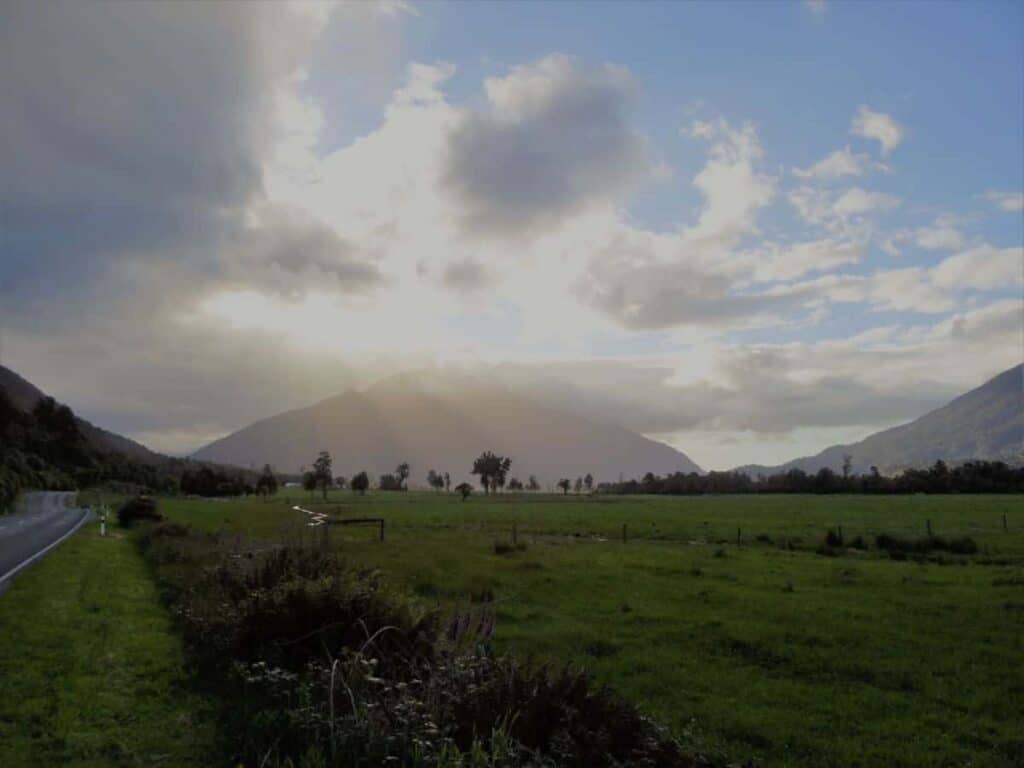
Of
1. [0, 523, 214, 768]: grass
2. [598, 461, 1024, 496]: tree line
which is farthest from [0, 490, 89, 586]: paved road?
[598, 461, 1024, 496]: tree line

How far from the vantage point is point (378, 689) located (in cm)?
729

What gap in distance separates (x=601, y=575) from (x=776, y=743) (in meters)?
16.2

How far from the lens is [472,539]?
137 ft

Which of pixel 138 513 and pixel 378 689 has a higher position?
pixel 138 513

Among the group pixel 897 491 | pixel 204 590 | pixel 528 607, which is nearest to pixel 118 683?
pixel 204 590

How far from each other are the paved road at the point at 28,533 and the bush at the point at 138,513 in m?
2.48

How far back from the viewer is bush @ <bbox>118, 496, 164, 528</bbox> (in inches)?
1861

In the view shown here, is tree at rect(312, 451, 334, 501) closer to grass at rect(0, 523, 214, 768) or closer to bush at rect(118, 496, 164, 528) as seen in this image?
bush at rect(118, 496, 164, 528)

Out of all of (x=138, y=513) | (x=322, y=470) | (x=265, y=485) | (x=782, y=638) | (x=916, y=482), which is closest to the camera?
(x=782, y=638)

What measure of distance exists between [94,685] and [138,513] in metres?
42.6

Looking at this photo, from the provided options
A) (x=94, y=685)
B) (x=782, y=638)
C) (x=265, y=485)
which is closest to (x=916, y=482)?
(x=265, y=485)

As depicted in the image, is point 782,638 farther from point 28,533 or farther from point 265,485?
point 265,485

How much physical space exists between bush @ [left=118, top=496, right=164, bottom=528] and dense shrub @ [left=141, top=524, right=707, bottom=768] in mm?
39308

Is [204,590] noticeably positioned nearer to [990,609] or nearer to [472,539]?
[990,609]
